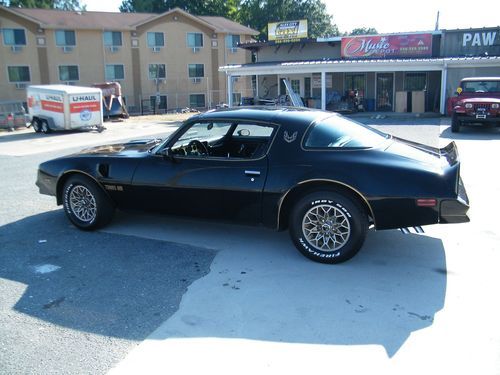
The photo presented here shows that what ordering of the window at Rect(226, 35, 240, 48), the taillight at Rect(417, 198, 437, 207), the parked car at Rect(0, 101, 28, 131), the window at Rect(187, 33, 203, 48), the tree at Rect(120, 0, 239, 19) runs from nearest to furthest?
the taillight at Rect(417, 198, 437, 207) < the parked car at Rect(0, 101, 28, 131) < the window at Rect(187, 33, 203, 48) < the window at Rect(226, 35, 240, 48) < the tree at Rect(120, 0, 239, 19)

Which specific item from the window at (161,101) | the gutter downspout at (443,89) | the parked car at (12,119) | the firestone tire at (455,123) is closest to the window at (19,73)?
the window at (161,101)

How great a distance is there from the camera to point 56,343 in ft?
11.0

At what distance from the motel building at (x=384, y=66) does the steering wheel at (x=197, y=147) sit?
20.9m

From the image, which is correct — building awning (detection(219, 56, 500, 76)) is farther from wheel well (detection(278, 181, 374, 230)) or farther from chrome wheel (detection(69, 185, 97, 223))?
wheel well (detection(278, 181, 374, 230))

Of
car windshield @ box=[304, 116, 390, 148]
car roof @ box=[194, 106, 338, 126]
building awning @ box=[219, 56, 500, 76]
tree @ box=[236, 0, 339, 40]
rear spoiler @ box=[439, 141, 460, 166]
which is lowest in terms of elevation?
rear spoiler @ box=[439, 141, 460, 166]

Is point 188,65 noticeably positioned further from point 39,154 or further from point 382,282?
point 382,282

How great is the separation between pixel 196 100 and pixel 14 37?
14.8 metres

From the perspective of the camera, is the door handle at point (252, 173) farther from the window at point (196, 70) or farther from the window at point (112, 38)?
the window at point (196, 70)

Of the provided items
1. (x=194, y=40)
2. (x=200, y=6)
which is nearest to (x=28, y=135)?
(x=194, y=40)

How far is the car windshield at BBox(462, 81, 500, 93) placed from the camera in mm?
16875

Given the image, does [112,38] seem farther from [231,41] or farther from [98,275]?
[98,275]

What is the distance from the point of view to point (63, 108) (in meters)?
20.5

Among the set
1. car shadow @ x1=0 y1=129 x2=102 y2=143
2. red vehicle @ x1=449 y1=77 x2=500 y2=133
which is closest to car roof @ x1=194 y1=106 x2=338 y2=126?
red vehicle @ x1=449 y1=77 x2=500 y2=133

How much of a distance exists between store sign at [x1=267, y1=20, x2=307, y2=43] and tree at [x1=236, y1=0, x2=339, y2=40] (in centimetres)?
2965
